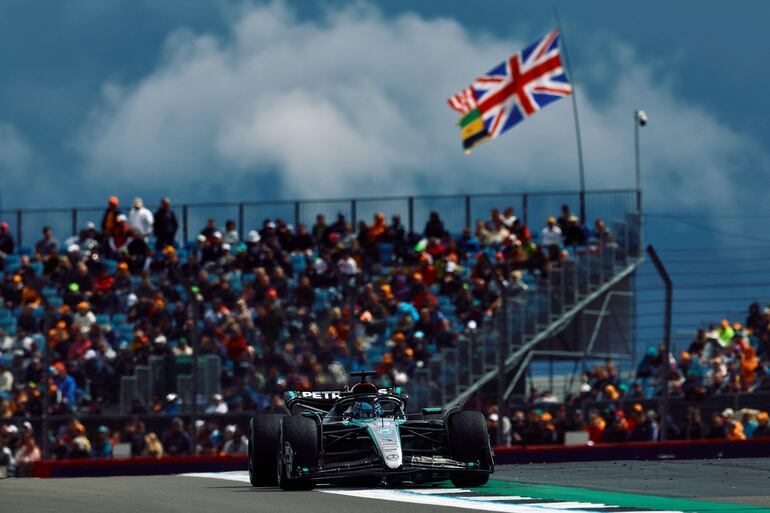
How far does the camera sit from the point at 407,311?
1209 inches

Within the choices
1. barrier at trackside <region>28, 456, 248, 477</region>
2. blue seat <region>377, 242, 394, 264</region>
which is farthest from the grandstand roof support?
barrier at trackside <region>28, 456, 248, 477</region>

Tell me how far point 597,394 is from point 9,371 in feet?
30.8

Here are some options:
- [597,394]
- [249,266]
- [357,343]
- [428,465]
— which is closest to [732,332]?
[597,394]

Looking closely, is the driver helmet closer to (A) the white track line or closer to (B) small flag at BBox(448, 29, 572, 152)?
(A) the white track line

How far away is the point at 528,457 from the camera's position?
74.3 feet

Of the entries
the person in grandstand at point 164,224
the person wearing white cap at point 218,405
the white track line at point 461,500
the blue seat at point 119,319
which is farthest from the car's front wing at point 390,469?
the person in grandstand at point 164,224

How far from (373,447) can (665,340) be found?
29.2 ft

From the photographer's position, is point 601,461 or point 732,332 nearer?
point 601,461

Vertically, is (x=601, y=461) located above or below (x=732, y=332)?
below

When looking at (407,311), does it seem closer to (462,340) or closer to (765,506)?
(462,340)

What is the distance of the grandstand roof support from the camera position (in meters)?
28.4

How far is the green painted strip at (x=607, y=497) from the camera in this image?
13.2 metres

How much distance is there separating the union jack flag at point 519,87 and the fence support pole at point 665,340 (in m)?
14.4

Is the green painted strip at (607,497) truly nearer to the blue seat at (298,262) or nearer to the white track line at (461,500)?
the white track line at (461,500)
